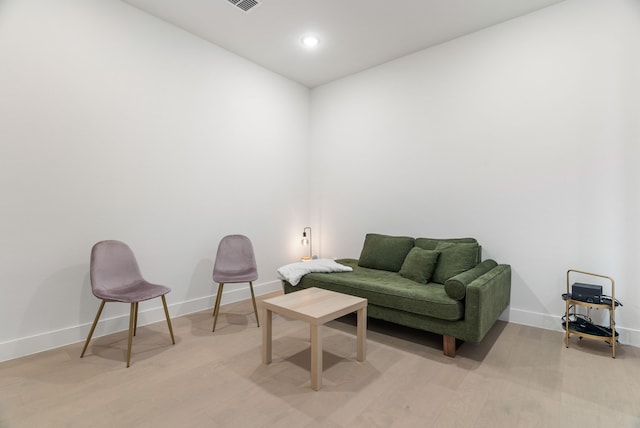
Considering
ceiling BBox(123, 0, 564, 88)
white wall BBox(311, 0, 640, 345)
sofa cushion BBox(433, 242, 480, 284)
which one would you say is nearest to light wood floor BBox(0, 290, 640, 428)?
sofa cushion BBox(433, 242, 480, 284)

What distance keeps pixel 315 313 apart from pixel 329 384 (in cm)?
46

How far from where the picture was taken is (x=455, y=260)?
2900 millimetres

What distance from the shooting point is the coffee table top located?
204cm

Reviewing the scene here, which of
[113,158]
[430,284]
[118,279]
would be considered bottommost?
[430,284]

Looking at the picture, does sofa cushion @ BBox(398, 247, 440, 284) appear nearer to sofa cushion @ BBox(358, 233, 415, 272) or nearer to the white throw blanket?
sofa cushion @ BBox(358, 233, 415, 272)

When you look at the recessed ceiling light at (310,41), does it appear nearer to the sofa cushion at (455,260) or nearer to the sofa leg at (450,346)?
the sofa cushion at (455,260)

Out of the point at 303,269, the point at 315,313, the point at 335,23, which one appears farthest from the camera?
the point at 303,269

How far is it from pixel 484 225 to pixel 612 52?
179cm

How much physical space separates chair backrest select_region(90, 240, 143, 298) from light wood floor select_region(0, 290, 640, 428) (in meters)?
0.52

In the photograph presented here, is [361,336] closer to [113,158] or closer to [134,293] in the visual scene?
[134,293]

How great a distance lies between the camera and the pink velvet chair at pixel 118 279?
234 cm

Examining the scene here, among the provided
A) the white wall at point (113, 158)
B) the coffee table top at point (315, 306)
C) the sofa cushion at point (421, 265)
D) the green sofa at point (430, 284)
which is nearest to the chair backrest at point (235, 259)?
the white wall at point (113, 158)

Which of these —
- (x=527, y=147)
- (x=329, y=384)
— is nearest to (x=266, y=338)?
(x=329, y=384)

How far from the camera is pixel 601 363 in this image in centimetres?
223
